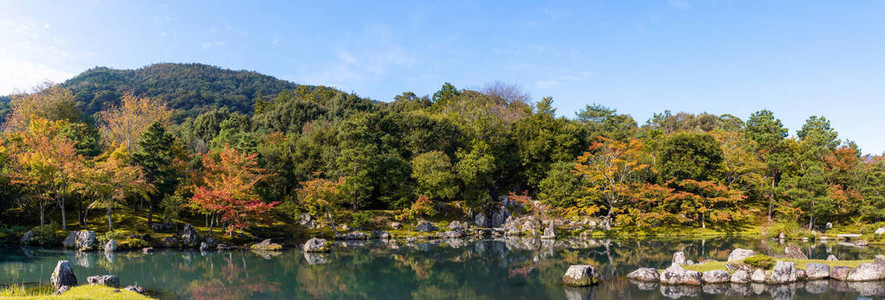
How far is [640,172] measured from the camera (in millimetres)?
Answer: 38719

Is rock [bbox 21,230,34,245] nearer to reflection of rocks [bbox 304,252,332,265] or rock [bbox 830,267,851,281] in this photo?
reflection of rocks [bbox 304,252,332,265]

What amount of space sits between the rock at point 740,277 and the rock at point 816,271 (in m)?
2.45

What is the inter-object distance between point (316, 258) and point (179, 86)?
10001 centimetres

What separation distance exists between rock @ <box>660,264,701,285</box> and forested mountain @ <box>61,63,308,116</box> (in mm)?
75280

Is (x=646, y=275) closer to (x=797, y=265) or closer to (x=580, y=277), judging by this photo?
(x=580, y=277)

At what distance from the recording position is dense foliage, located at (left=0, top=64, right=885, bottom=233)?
2784 cm

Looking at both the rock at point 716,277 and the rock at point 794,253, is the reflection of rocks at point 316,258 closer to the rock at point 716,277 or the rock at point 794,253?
the rock at point 716,277

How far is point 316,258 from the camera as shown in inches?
963

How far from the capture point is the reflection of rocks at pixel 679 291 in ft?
50.8

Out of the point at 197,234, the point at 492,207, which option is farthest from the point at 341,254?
the point at 492,207

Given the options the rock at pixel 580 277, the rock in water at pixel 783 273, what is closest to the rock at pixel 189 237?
the rock at pixel 580 277

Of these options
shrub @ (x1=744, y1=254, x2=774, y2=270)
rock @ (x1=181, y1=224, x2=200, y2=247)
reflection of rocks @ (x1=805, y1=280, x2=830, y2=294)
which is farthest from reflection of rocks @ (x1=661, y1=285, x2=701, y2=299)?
rock @ (x1=181, y1=224, x2=200, y2=247)

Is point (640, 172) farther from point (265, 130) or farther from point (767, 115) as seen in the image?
point (265, 130)

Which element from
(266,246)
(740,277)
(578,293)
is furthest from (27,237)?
(740,277)
